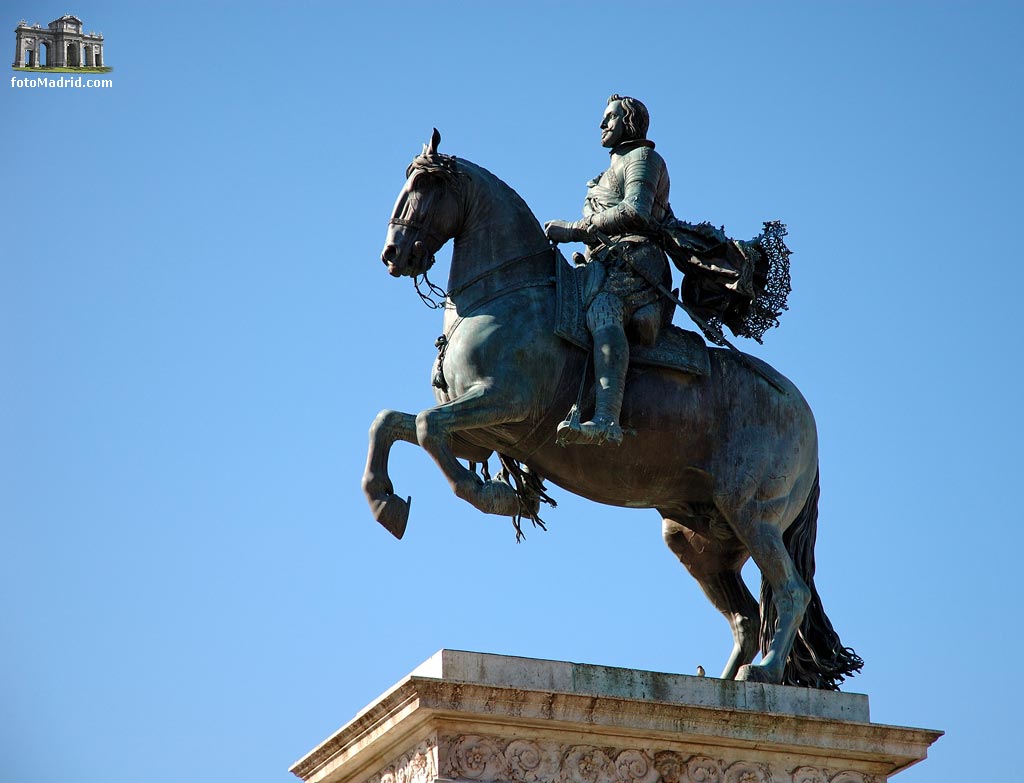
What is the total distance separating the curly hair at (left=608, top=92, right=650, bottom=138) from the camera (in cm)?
1592

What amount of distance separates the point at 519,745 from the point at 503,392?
2463 millimetres

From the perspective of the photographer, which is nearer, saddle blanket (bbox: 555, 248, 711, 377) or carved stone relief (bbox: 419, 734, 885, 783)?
carved stone relief (bbox: 419, 734, 885, 783)

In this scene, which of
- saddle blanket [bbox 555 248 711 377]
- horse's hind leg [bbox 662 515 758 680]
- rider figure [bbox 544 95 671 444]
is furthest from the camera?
horse's hind leg [bbox 662 515 758 680]

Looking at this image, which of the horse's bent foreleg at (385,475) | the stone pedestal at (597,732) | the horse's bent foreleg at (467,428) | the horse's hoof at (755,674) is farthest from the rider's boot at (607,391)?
the horse's hoof at (755,674)

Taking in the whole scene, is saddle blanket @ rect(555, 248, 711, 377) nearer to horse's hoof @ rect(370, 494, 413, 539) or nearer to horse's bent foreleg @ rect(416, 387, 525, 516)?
horse's bent foreleg @ rect(416, 387, 525, 516)

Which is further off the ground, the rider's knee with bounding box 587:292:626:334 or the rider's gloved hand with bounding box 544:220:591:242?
the rider's gloved hand with bounding box 544:220:591:242

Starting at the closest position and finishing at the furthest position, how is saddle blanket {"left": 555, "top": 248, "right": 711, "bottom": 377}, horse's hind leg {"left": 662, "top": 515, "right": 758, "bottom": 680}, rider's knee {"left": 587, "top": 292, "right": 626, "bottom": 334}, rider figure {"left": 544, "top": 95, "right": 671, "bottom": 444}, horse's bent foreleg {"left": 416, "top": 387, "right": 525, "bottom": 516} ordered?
1. horse's bent foreleg {"left": 416, "top": 387, "right": 525, "bottom": 516}
2. rider figure {"left": 544, "top": 95, "right": 671, "bottom": 444}
3. rider's knee {"left": 587, "top": 292, "right": 626, "bottom": 334}
4. saddle blanket {"left": 555, "top": 248, "right": 711, "bottom": 377}
5. horse's hind leg {"left": 662, "top": 515, "right": 758, "bottom": 680}

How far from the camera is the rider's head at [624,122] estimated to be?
15930 millimetres

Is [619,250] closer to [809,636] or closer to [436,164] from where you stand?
A: [436,164]

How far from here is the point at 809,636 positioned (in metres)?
15.5

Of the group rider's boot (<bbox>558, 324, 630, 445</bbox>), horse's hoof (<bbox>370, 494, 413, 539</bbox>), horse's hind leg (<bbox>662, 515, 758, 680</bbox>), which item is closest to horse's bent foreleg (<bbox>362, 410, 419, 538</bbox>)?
horse's hoof (<bbox>370, 494, 413, 539</bbox>)

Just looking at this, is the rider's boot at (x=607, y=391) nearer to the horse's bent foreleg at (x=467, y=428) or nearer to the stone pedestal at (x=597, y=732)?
the horse's bent foreleg at (x=467, y=428)

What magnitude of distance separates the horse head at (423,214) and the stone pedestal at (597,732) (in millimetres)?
3128

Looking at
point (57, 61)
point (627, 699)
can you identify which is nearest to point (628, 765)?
point (627, 699)
